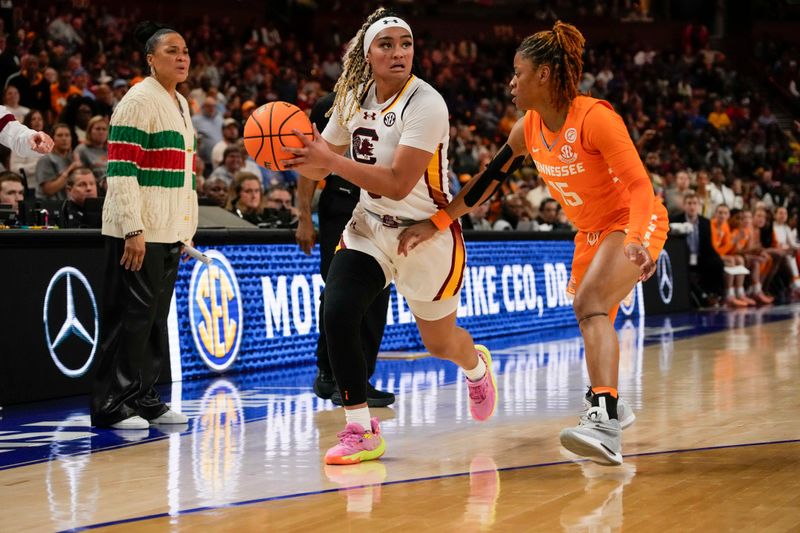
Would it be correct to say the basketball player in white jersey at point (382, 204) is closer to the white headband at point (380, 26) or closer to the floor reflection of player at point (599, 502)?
the white headband at point (380, 26)

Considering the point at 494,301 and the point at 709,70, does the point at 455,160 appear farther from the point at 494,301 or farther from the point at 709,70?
A: the point at 709,70

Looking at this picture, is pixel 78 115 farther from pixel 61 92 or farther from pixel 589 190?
pixel 589 190

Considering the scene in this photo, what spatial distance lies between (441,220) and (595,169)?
0.77m

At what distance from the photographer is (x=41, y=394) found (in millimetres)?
7621

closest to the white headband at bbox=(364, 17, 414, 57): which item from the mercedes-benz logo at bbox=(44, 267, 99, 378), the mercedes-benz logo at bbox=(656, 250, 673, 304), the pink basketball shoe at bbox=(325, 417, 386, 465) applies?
the pink basketball shoe at bbox=(325, 417, 386, 465)

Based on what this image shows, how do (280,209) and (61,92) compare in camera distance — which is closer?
(280,209)

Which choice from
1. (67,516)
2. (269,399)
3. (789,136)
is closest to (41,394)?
(269,399)

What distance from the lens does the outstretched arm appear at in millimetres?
5434

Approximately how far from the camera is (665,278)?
16.6m

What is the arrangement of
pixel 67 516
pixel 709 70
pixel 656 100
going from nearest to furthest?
pixel 67 516 → pixel 656 100 → pixel 709 70

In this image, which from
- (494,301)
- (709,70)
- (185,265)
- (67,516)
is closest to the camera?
(67,516)

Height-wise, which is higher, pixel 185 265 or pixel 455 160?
pixel 455 160

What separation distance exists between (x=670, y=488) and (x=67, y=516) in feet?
7.68

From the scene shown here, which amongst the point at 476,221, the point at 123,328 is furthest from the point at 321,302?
the point at 476,221
